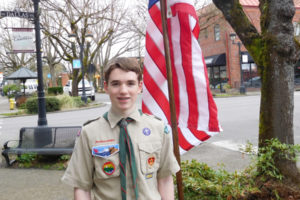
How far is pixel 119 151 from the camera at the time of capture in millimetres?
1773

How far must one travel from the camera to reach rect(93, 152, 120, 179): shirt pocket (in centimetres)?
177

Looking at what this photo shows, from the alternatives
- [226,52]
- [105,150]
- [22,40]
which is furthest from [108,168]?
[226,52]

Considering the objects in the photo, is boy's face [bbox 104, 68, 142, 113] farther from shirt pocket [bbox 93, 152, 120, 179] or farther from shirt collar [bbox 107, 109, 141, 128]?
shirt pocket [bbox 93, 152, 120, 179]

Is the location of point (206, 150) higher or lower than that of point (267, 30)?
lower

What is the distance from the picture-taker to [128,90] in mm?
1810

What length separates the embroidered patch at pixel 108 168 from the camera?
1769 millimetres

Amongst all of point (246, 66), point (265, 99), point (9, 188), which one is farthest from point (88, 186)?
point (246, 66)

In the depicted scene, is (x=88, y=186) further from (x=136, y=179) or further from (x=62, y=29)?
(x=62, y=29)

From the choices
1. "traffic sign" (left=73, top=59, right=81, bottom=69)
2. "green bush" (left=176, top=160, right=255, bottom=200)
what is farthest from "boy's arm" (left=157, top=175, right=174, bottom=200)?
"traffic sign" (left=73, top=59, right=81, bottom=69)

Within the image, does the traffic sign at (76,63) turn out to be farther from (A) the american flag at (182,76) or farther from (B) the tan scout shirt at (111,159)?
(B) the tan scout shirt at (111,159)

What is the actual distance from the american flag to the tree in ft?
3.43

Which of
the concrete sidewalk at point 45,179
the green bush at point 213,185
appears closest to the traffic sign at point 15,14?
the concrete sidewalk at point 45,179

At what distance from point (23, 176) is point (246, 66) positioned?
2819 cm

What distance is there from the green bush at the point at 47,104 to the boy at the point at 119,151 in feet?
56.1
